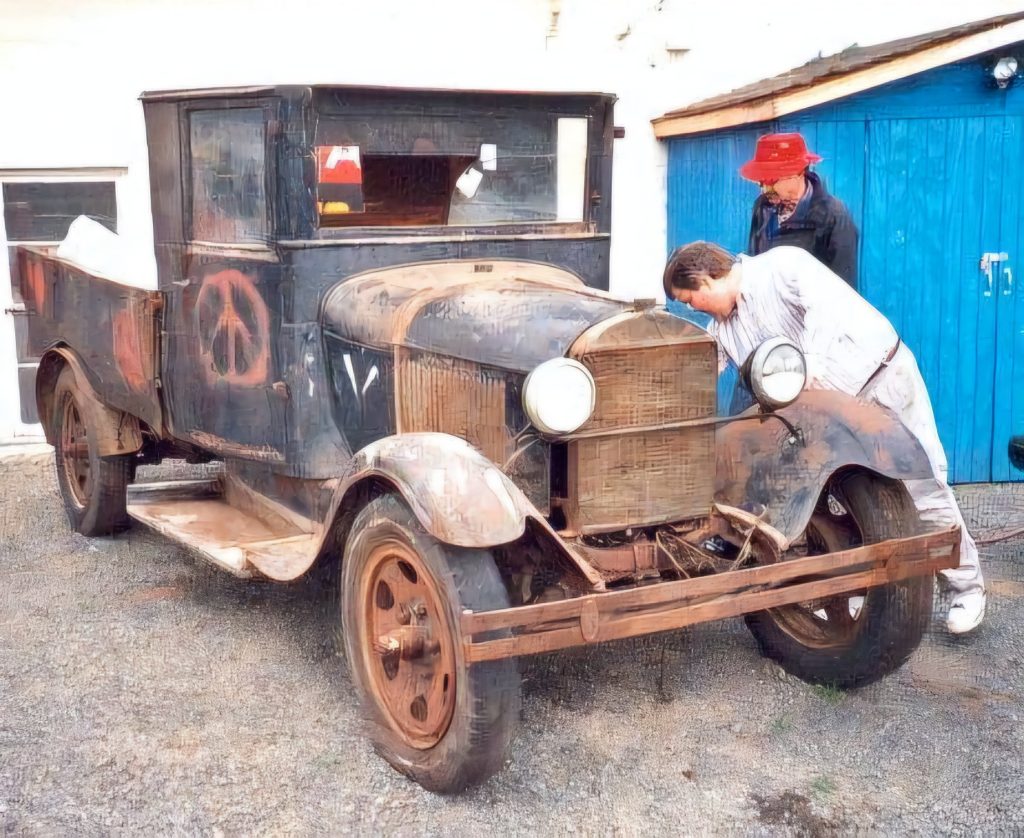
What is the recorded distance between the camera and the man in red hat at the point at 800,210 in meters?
4.88

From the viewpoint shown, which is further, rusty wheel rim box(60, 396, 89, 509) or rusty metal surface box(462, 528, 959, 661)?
rusty wheel rim box(60, 396, 89, 509)

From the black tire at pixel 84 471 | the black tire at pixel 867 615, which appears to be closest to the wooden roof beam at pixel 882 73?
the black tire at pixel 867 615

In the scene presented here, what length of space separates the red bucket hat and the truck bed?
247 centimetres

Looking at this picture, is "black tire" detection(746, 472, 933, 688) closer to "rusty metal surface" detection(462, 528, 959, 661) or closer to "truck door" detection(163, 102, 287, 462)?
"rusty metal surface" detection(462, 528, 959, 661)

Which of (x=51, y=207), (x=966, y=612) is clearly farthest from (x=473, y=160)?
(x=51, y=207)

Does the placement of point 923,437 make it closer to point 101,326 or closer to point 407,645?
point 407,645

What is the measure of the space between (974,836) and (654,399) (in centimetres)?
140

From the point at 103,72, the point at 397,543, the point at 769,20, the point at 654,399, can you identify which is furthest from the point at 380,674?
the point at 769,20

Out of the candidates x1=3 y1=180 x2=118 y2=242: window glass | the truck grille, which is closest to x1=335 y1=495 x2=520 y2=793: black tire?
the truck grille

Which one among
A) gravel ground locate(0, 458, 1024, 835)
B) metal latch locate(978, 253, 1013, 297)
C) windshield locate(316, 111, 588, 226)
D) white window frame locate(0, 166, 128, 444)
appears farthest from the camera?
white window frame locate(0, 166, 128, 444)

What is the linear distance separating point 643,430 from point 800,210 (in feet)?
6.35

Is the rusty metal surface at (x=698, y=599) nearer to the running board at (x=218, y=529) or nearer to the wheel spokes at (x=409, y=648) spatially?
the wheel spokes at (x=409, y=648)

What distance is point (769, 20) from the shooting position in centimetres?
746

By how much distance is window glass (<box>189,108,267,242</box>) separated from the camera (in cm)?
414
